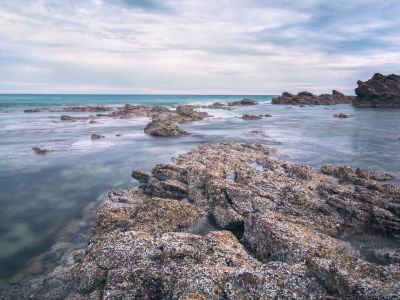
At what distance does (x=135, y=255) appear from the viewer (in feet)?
35.3

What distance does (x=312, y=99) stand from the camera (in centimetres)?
14638

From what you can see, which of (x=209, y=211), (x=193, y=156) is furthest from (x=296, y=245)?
(x=193, y=156)

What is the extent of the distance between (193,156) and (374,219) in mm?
15635

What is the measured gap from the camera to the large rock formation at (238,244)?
9016 mm

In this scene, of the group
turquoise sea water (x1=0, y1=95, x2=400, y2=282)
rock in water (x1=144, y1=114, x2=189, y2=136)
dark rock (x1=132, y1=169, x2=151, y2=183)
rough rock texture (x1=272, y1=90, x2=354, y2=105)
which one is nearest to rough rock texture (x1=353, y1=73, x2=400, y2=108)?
rough rock texture (x1=272, y1=90, x2=354, y2=105)

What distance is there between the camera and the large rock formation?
355 inches

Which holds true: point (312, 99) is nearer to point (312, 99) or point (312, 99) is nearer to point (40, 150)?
point (312, 99)

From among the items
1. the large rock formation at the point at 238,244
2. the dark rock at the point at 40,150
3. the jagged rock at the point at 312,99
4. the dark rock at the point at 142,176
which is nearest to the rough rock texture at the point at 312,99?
the jagged rock at the point at 312,99

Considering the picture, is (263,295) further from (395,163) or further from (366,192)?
(395,163)

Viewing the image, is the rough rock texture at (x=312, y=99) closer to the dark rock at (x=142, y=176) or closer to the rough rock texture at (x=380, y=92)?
the rough rock texture at (x=380, y=92)

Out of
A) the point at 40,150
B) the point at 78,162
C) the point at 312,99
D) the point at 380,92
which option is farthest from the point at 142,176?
the point at 312,99

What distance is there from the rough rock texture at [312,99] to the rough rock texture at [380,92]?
25.0m

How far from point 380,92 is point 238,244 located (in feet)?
388

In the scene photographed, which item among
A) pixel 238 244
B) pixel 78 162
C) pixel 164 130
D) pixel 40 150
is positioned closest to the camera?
pixel 238 244
